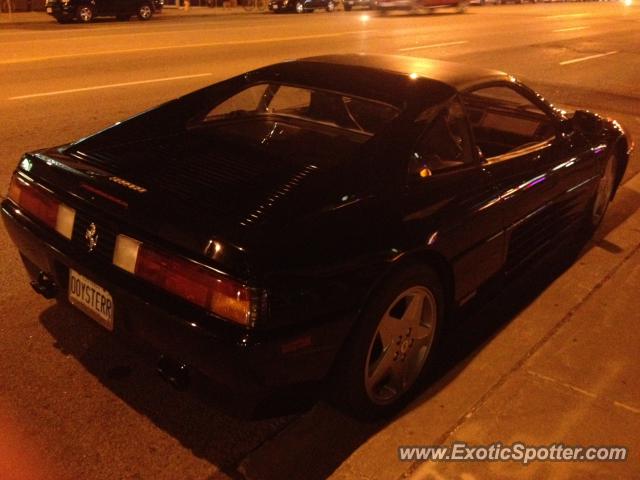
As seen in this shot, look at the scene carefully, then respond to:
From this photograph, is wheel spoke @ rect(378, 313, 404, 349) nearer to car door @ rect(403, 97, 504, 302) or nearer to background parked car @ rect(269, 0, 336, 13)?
car door @ rect(403, 97, 504, 302)

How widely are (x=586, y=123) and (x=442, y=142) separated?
1.80 metres

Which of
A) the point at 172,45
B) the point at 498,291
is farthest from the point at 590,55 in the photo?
the point at 498,291

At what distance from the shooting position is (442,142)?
10.5 ft

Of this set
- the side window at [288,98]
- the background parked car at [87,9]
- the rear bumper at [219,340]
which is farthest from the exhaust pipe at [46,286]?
the background parked car at [87,9]

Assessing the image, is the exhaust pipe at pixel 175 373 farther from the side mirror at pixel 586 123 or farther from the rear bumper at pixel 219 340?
the side mirror at pixel 586 123

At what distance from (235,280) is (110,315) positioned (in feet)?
2.17

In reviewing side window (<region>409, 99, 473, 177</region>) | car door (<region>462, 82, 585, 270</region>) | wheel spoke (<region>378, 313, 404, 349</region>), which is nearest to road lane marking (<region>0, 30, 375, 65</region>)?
→ car door (<region>462, 82, 585, 270</region>)

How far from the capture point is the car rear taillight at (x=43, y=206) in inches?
109

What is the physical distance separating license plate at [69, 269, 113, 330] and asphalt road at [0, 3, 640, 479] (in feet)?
0.47

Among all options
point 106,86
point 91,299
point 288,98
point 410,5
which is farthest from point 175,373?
point 410,5

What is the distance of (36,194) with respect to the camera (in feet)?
9.73

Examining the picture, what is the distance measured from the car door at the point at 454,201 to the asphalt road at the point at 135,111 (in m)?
0.93

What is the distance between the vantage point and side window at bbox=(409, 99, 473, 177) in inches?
119

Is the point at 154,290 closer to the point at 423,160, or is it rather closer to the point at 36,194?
the point at 36,194
